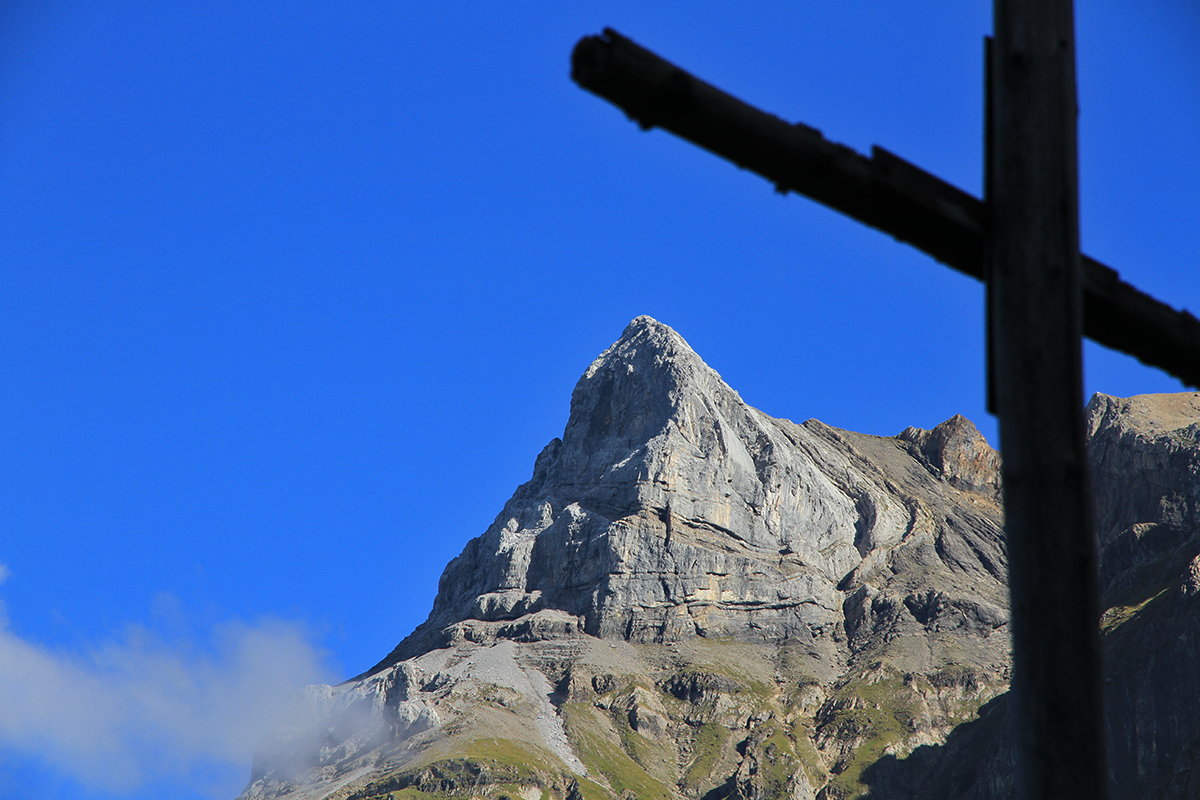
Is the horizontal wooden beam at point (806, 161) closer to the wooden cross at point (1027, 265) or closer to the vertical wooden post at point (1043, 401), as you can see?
the wooden cross at point (1027, 265)

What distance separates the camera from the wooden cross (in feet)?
18.4

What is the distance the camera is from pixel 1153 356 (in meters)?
6.90

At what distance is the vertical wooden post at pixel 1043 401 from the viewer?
555 centimetres

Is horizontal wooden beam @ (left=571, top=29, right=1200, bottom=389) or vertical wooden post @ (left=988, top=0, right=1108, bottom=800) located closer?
vertical wooden post @ (left=988, top=0, right=1108, bottom=800)

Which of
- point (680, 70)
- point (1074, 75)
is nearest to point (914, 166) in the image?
point (1074, 75)

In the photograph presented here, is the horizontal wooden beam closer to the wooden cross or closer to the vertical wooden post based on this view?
the wooden cross

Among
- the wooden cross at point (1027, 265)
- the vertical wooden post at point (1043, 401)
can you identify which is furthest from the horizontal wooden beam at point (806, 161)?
the vertical wooden post at point (1043, 401)

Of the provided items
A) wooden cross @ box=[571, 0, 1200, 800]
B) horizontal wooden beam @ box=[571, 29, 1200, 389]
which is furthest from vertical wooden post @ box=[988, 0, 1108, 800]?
horizontal wooden beam @ box=[571, 29, 1200, 389]

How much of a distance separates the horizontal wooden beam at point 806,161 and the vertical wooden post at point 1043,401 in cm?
30

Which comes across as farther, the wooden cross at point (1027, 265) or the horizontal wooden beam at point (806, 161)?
the horizontal wooden beam at point (806, 161)

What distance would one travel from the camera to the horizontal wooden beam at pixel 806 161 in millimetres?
6043

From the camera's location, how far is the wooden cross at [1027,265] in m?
5.60

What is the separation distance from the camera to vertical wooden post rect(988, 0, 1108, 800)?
5.55 metres

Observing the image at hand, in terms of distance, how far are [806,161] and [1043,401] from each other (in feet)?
6.03
